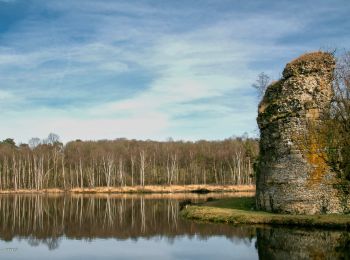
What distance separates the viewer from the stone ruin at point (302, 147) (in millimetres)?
36156

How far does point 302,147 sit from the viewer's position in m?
36.8

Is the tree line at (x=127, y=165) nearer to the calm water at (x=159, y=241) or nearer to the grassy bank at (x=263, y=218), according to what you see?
the grassy bank at (x=263, y=218)

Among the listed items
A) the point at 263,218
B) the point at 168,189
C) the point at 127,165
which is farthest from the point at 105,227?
the point at 127,165

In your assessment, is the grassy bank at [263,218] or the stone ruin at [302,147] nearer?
the grassy bank at [263,218]

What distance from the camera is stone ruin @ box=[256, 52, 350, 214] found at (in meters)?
36.2

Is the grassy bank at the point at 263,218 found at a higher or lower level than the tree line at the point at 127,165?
lower

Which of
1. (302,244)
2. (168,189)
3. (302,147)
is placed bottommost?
(302,244)

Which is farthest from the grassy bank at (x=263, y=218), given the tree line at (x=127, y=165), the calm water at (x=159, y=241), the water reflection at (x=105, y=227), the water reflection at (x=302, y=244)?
the tree line at (x=127, y=165)

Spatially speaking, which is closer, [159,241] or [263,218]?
[159,241]

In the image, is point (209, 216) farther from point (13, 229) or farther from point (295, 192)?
point (13, 229)

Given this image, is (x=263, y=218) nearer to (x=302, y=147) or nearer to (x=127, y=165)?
(x=302, y=147)

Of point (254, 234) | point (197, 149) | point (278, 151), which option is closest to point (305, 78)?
point (278, 151)

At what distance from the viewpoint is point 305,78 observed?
3750 centimetres

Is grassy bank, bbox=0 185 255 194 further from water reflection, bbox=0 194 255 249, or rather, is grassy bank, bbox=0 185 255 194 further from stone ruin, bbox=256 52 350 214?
stone ruin, bbox=256 52 350 214
